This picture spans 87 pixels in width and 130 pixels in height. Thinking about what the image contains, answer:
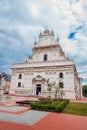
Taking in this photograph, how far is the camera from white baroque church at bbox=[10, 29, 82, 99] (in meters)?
29.7

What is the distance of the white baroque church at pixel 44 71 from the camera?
29656 millimetres

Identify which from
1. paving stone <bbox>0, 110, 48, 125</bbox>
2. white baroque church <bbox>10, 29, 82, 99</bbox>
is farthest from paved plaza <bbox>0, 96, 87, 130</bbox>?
white baroque church <bbox>10, 29, 82, 99</bbox>

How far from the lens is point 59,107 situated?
35.7ft

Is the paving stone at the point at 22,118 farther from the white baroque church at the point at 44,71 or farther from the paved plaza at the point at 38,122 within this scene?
the white baroque church at the point at 44,71

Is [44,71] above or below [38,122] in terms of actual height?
above

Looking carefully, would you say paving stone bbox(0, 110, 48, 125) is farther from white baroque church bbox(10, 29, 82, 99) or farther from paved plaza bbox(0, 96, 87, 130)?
white baroque church bbox(10, 29, 82, 99)

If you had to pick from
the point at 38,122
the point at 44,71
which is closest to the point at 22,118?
the point at 38,122

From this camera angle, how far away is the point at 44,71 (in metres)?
32.2

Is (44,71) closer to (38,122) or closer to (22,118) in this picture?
(22,118)

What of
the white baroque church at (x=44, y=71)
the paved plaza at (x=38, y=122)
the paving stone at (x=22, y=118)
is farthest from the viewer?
the white baroque church at (x=44, y=71)

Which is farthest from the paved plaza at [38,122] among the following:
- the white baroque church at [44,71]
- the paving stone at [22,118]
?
the white baroque church at [44,71]

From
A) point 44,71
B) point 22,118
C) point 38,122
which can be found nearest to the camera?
point 38,122

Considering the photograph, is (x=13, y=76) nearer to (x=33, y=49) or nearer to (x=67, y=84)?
(x=33, y=49)

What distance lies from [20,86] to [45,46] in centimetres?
1360
